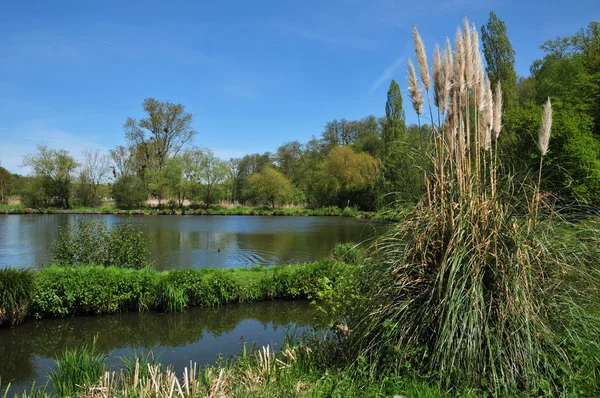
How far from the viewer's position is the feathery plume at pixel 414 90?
4242mm

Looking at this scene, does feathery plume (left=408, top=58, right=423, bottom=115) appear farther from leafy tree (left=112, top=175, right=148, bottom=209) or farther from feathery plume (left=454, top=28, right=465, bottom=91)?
leafy tree (left=112, top=175, right=148, bottom=209)

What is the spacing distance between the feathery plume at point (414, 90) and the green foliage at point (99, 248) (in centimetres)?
1038

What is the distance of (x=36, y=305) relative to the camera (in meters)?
8.84

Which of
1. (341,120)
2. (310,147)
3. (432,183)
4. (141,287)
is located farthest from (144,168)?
(432,183)

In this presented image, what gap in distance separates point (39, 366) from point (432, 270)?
686 centimetres

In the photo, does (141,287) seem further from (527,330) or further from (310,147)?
(310,147)

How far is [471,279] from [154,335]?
714 cm

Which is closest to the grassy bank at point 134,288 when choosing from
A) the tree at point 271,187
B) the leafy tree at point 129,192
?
the tree at point 271,187

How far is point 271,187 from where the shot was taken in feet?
183

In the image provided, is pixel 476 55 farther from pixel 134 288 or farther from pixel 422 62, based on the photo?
pixel 134 288

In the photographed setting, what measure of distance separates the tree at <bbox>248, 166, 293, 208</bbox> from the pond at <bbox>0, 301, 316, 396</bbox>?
45.5m

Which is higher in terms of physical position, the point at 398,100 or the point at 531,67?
the point at 531,67

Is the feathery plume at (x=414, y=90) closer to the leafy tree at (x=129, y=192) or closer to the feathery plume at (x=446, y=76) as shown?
the feathery plume at (x=446, y=76)

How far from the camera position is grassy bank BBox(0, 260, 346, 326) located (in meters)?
8.55
